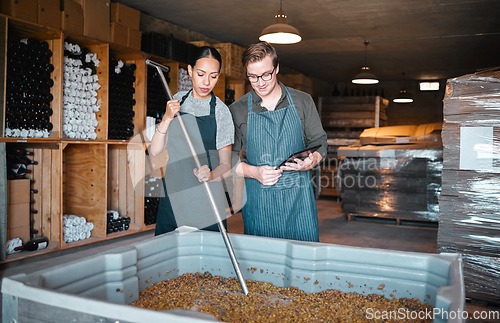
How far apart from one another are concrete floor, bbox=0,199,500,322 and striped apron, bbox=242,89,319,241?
6.83 feet

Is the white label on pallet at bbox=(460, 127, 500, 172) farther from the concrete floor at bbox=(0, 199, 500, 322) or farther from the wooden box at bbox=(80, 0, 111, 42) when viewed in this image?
the wooden box at bbox=(80, 0, 111, 42)

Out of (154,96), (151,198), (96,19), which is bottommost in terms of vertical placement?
(151,198)

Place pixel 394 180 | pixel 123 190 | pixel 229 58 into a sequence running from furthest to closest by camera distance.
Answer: pixel 229 58 < pixel 394 180 < pixel 123 190

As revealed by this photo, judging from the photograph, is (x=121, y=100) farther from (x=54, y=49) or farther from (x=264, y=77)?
(x=264, y=77)

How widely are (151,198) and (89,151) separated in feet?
3.35

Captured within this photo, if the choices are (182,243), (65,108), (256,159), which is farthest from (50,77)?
(182,243)

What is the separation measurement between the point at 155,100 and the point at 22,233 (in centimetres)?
225

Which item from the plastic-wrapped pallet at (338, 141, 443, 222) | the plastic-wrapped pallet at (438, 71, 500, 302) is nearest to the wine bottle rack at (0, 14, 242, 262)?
the plastic-wrapped pallet at (338, 141, 443, 222)

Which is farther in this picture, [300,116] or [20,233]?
[20,233]

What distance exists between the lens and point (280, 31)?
418cm

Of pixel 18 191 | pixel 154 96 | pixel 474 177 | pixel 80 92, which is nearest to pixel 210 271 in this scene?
pixel 474 177

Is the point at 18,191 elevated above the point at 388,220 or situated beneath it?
elevated above

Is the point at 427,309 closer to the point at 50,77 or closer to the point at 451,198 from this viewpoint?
the point at 451,198

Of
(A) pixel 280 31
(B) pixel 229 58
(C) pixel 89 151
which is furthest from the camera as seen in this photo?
(B) pixel 229 58
